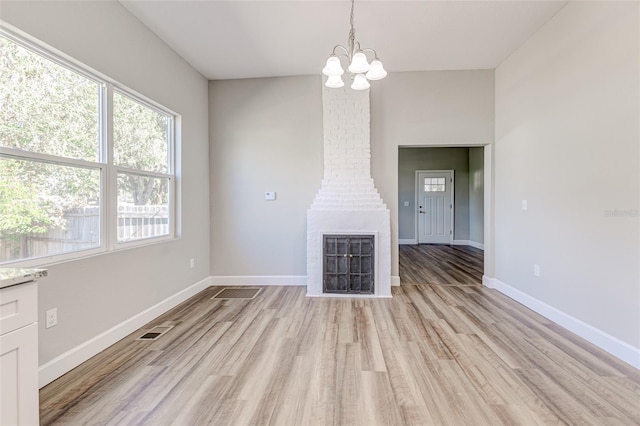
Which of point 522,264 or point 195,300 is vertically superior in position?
point 522,264

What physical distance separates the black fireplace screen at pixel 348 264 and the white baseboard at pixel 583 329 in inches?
66.1

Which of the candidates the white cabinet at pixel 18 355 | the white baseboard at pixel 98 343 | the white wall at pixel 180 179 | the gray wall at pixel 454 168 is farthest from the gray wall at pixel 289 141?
the gray wall at pixel 454 168

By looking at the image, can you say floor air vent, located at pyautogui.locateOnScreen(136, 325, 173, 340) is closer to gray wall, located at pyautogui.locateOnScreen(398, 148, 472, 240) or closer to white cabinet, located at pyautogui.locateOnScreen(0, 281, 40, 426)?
white cabinet, located at pyautogui.locateOnScreen(0, 281, 40, 426)

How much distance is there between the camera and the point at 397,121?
4008 millimetres

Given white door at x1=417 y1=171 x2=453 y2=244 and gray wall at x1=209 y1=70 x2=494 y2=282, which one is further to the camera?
white door at x1=417 y1=171 x2=453 y2=244

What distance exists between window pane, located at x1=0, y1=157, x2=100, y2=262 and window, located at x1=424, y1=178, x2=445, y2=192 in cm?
721

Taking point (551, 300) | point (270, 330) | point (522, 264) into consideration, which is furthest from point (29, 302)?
point (522, 264)

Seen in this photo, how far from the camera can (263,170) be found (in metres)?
4.11

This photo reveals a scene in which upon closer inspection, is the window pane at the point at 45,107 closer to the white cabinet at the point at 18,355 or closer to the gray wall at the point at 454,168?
the white cabinet at the point at 18,355

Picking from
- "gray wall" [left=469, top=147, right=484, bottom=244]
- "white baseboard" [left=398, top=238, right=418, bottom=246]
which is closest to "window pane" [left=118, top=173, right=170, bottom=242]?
"white baseboard" [left=398, top=238, right=418, bottom=246]

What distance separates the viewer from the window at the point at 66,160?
5.81 feet

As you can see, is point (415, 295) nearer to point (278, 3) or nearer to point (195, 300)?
point (195, 300)

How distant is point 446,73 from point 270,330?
3880 millimetres

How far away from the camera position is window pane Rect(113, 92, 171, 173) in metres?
2.58
